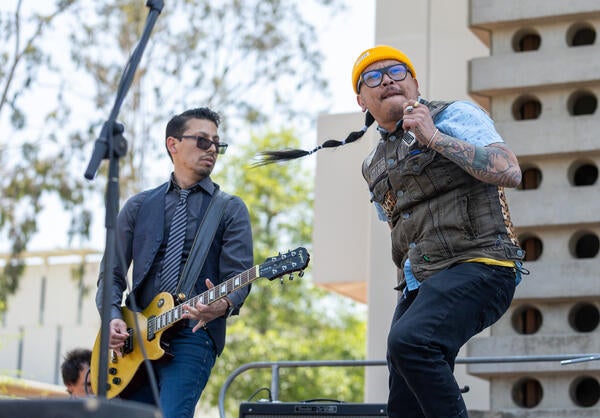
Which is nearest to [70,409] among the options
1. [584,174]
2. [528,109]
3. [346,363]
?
[346,363]

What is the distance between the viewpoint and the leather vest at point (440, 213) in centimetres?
461

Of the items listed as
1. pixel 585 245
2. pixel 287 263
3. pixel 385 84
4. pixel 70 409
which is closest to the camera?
pixel 70 409

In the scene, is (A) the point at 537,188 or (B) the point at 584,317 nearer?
(B) the point at 584,317

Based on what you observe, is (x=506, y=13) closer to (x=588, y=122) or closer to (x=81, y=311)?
(x=588, y=122)

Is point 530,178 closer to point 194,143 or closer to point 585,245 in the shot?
point 585,245

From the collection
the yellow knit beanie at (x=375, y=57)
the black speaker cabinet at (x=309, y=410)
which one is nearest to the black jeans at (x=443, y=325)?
the yellow knit beanie at (x=375, y=57)

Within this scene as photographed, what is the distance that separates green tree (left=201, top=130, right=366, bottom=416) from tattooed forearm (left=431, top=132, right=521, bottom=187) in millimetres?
26157

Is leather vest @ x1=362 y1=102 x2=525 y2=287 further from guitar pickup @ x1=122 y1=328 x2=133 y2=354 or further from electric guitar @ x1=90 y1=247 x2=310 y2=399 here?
guitar pickup @ x1=122 y1=328 x2=133 y2=354

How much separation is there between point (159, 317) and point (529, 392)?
127 inches

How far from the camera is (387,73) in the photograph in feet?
16.4

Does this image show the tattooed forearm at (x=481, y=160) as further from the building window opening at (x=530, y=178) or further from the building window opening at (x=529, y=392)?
the building window opening at (x=530, y=178)

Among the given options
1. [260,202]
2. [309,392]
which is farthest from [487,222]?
[260,202]

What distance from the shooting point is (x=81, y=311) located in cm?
4019

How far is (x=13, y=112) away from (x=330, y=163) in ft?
38.7
